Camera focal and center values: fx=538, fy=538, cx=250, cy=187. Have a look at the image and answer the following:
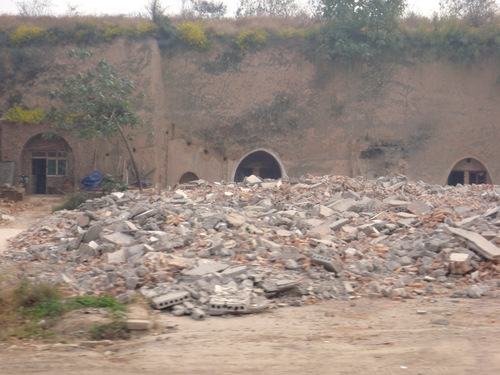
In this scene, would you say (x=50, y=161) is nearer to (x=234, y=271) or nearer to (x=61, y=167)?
(x=61, y=167)

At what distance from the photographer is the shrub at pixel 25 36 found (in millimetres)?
19719

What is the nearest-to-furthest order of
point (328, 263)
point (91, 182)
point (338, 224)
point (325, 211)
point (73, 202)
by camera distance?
point (328, 263)
point (338, 224)
point (325, 211)
point (73, 202)
point (91, 182)

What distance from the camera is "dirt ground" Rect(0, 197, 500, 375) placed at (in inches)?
156

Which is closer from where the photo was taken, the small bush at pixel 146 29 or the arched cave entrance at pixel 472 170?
the small bush at pixel 146 29

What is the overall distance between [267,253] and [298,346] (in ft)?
8.43

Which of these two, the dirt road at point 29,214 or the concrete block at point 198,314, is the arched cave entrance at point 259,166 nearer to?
the dirt road at point 29,214

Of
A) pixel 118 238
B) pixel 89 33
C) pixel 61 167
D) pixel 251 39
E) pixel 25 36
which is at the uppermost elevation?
pixel 251 39

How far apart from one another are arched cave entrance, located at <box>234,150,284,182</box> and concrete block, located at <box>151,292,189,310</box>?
50.3 feet

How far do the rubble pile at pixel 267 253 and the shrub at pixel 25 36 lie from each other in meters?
11.6

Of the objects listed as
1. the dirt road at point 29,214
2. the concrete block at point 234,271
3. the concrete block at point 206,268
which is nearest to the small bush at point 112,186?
the dirt road at point 29,214

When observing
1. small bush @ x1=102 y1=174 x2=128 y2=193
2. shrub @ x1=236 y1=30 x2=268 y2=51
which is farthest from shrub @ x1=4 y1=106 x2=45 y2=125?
shrub @ x1=236 y1=30 x2=268 y2=51

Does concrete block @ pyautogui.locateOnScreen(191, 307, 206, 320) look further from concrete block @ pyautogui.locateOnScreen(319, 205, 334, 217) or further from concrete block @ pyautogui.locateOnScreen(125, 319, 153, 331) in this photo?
concrete block @ pyautogui.locateOnScreen(319, 205, 334, 217)

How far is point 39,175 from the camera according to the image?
20000 millimetres

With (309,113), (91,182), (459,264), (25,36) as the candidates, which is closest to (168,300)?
(459,264)
